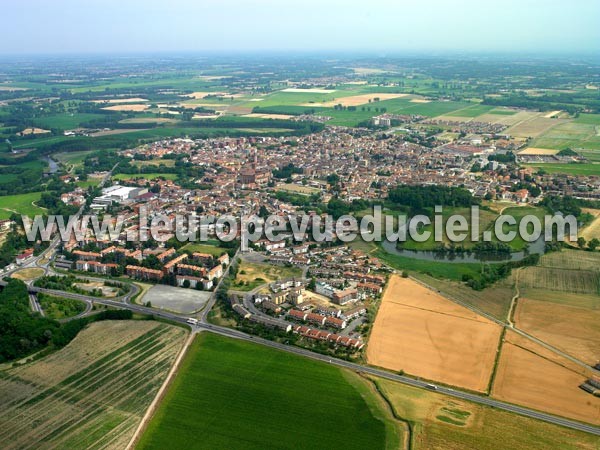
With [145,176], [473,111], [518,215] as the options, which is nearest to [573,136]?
[473,111]

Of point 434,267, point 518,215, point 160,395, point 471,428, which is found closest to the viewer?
point 471,428

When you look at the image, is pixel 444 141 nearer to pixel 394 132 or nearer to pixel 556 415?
pixel 394 132

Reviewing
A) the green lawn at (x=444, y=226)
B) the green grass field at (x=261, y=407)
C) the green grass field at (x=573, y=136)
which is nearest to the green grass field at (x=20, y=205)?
the green grass field at (x=261, y=407)

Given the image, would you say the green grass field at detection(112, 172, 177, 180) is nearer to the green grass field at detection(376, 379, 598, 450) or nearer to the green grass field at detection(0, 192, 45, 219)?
the green grass field at detection(0, 192, 45, 219)

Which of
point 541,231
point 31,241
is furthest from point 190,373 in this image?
point 541,231

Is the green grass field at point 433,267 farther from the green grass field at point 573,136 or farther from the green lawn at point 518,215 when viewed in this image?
the green grass field at point 573,136

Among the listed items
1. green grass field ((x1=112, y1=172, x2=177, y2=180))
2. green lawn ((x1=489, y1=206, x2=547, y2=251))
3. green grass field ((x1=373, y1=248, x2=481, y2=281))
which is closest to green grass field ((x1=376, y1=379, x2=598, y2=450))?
green grass field ((x1=373, y1=248, x2=481, y2=281))

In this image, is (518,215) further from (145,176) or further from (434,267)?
(145,176)
